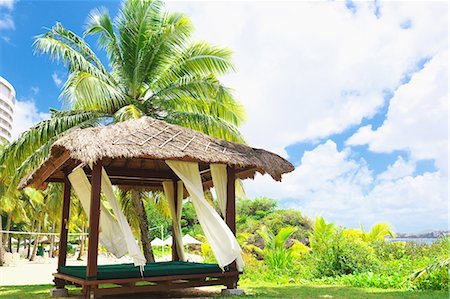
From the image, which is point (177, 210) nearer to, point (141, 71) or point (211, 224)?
point (211, 224)

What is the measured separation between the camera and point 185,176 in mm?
6594

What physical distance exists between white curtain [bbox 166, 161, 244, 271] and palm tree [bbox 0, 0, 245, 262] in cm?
317

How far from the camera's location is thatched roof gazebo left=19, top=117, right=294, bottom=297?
5.82 meters

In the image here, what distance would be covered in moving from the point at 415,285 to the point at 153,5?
24.8 ft

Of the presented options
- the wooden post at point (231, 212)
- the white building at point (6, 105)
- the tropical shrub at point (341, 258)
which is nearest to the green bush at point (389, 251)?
the tropical shrub at point (341, 258)

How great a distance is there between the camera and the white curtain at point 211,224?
250 inches

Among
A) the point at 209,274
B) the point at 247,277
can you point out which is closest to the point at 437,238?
the point at 247,277

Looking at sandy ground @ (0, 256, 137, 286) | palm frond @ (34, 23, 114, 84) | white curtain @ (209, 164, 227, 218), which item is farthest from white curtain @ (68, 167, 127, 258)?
sandy ground @ (0, 256, 137, 286)

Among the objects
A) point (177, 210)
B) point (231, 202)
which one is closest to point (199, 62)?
point (177, 210)

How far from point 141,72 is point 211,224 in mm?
4731

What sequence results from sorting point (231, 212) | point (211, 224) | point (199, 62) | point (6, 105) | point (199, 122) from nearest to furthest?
1. point (211, 224)
2. point (231, 212)
3. point (199, 122)
4. point (199, 62)
5. point (6, 105)

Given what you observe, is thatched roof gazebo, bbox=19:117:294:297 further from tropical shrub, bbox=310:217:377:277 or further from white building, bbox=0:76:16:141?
white building, bbox=0:76:16:141

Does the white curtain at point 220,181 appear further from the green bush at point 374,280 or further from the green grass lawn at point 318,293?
the green bush at point 374,280

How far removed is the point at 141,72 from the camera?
996cm
